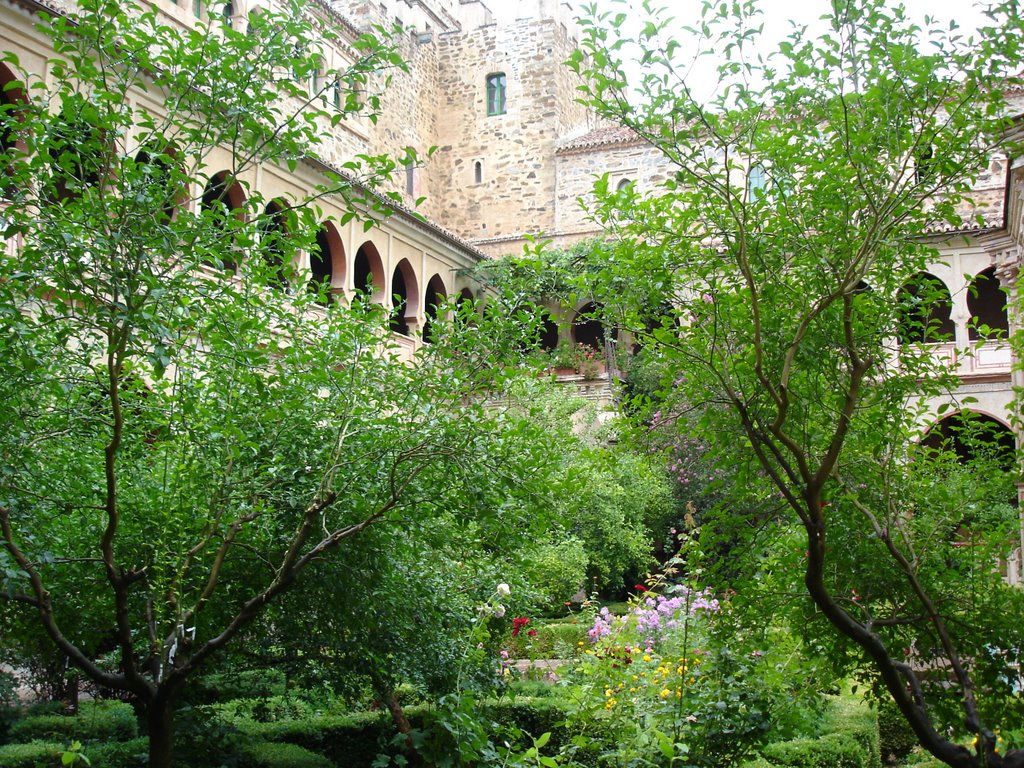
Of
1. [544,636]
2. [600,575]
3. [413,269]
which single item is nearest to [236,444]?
[544,636]

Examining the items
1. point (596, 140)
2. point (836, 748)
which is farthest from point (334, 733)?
point (596, 140)

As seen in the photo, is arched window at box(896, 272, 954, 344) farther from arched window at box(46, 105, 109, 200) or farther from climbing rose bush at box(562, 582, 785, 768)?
arched window at box(46, 105, 109, 200)

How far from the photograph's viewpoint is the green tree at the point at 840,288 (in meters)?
4.06

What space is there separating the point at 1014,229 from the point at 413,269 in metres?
13.1

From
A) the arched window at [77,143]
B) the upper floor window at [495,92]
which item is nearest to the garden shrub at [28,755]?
the arched window at [77,143]

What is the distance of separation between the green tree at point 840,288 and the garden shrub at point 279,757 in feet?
12.4

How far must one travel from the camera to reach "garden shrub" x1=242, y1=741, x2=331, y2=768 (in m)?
6.82

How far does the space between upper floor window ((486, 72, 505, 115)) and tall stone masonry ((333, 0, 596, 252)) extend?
0.03 metres

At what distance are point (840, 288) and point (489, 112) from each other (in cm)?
2684

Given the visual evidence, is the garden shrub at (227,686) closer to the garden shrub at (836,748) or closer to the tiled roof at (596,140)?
the garden shrub at (836,748)

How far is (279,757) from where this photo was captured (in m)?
7.04

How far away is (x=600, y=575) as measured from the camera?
17.7 meters

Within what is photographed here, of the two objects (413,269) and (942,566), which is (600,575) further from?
(942,566)

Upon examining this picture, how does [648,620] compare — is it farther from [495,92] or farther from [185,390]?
[495,92]
